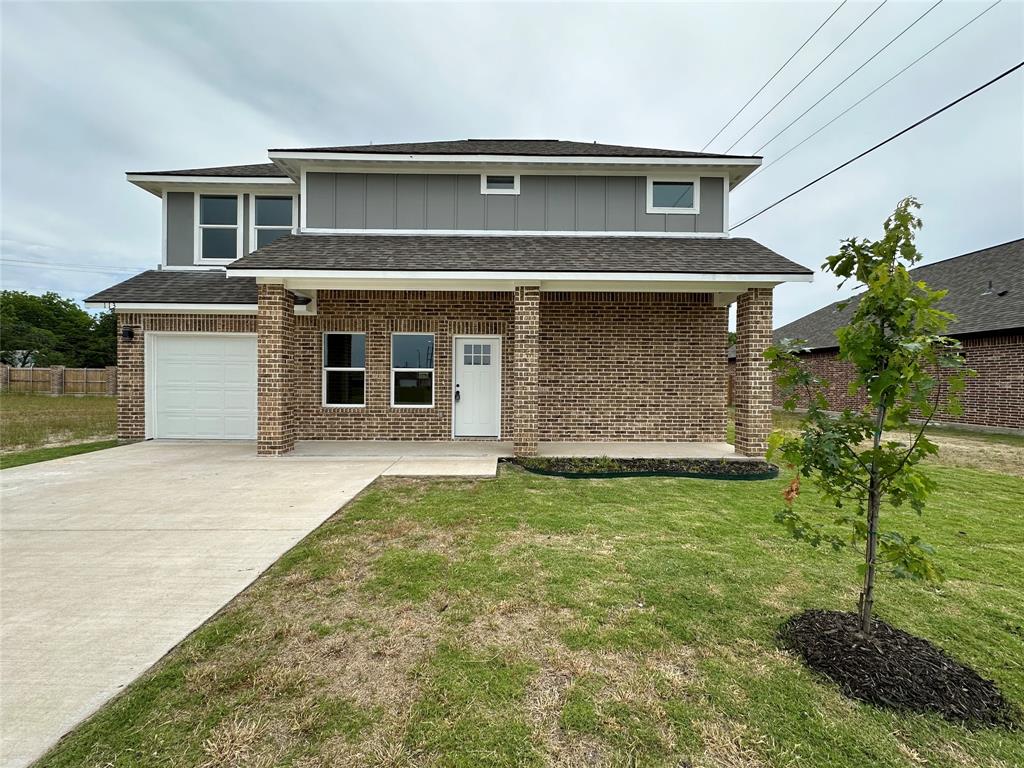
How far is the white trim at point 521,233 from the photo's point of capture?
9430 mm

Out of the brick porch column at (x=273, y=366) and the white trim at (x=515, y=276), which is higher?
the white trim at (x=515, y=276)

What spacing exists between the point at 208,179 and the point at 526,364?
876 centimetres

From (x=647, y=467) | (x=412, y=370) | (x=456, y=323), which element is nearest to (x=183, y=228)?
(x=412, y=370)

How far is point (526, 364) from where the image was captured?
308 inches

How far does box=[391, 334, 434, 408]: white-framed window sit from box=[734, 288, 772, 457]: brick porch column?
640 centimetres

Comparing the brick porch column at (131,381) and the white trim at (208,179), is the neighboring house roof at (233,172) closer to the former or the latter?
the white trim at (208,179)

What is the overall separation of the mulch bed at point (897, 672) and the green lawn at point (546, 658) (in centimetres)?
10

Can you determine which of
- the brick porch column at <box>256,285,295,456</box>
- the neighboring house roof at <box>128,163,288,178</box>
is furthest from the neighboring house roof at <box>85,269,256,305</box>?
the neighboring house roof at <box>128,163,288,178</box>

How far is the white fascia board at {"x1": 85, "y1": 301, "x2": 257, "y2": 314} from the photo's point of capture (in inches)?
360

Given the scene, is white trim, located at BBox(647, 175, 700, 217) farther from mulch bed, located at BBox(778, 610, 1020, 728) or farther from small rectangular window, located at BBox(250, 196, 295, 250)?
mulch bed, located at BBox(778, 610, 1020, 728)

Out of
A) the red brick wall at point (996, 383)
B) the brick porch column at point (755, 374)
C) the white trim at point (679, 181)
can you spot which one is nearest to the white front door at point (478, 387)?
the white trim at point (679, 181)

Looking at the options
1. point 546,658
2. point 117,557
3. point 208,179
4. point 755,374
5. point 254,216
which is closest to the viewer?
point 546,658

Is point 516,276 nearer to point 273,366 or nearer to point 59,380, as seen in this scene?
point 273,366

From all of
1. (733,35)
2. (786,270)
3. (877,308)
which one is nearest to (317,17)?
(733,35)
